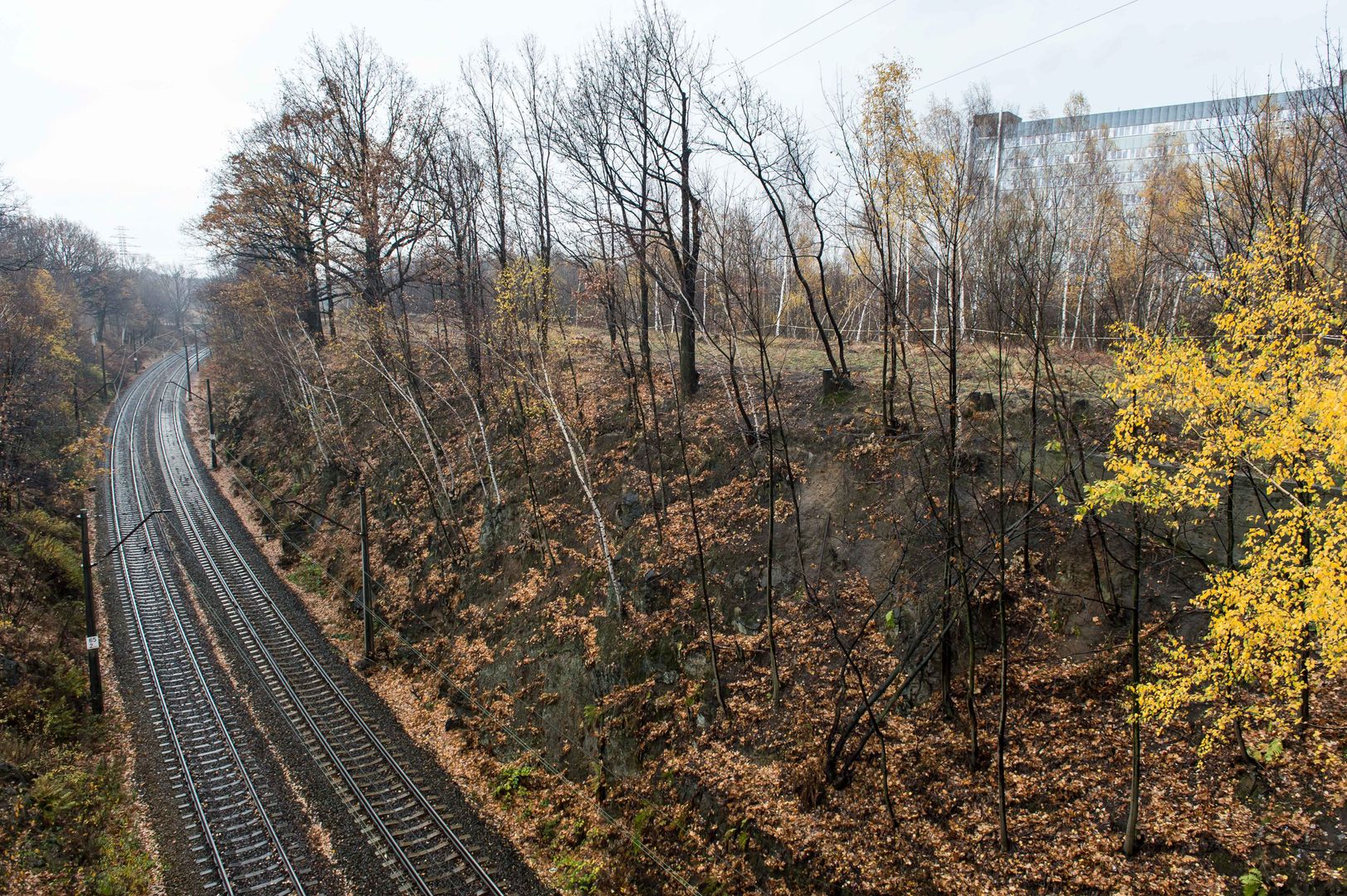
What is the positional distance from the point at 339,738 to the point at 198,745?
3320mm

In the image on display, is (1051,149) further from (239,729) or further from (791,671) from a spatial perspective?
(239,729)

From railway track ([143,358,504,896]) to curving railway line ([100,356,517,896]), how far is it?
0.03 metres

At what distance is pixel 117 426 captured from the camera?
1767 inches

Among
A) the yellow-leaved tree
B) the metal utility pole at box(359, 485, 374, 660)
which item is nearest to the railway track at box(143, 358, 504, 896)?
the metal utility pole at box(359, 485, 374, 660)

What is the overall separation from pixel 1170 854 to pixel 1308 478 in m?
5.08

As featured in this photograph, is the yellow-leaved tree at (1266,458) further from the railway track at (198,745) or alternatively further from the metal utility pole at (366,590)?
the metal utility pole at (366,590)

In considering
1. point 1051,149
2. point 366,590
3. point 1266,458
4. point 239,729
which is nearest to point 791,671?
point 1266,458

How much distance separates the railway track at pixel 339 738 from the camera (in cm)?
1336

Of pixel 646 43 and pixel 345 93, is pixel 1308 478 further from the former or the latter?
pixel 345 93

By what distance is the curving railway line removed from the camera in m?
13.4

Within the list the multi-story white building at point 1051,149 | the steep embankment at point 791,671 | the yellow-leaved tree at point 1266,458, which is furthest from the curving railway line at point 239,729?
the multi-story white building at point 1051,149

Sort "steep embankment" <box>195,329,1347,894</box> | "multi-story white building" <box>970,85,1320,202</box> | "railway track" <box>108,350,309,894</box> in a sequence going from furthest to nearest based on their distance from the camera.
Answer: "multi-story white building" <box>970,85,1320,202</box> < "railway track" <box>108,350,309,894</box> < "steep embankment" <box>195,329,1347,894</box>

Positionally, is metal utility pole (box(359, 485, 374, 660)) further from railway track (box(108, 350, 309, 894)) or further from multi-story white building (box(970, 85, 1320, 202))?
multi-story white building (box(970, 85, 1320, 202))

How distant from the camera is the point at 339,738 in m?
17.1
